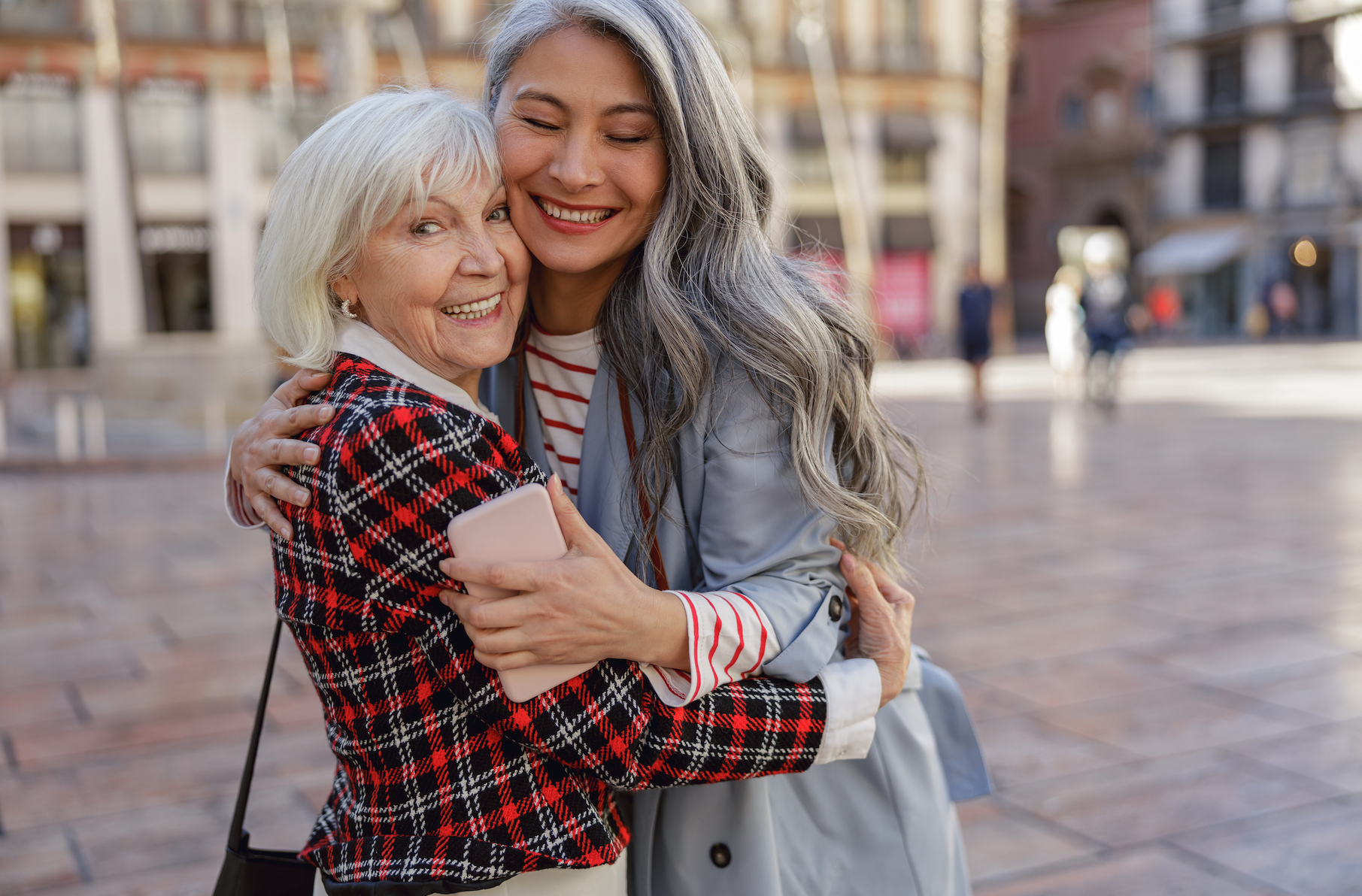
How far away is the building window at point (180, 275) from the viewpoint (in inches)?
1164

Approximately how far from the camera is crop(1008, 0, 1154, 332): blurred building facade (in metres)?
41.2

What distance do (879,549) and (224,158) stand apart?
30604 millimetres

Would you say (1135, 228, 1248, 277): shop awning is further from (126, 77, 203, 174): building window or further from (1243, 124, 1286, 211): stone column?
(126, 77, 203, 174): building window

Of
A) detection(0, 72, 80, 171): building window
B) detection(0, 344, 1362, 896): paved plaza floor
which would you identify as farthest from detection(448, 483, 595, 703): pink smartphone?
detection(0, 72, 80, 171): building window

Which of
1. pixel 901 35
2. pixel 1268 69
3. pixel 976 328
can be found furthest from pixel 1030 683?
pixel 1268 69

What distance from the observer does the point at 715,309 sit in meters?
1.75

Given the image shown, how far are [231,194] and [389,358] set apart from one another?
30346 millimetres

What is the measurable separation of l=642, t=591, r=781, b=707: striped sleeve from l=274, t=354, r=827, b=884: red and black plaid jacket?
2 centimetres

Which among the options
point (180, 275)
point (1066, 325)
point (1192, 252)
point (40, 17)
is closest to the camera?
point (1066, 325)

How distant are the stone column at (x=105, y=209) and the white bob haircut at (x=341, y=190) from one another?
29.3 metres

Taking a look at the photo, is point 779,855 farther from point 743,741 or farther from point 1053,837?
point 1053,837

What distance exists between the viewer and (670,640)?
1476mm

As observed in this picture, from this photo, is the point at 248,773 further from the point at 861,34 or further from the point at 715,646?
the point at 861,34

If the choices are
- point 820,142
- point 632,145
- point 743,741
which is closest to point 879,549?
point 743,741
